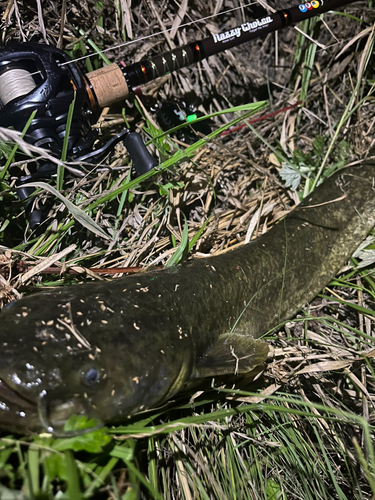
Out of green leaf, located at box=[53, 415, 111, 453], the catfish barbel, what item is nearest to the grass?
green leaf, located at box=[53, 415, 111, 453]

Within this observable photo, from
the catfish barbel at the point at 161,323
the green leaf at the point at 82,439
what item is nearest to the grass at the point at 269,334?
the green leaf at the point at 82,439

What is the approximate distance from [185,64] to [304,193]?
49.1 inches

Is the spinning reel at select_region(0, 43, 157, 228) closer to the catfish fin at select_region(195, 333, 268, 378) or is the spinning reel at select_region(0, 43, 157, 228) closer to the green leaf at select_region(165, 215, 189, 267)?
the green leaf at select_region(165, 215, 189, 267)

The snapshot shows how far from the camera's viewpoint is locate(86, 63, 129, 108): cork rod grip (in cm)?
240

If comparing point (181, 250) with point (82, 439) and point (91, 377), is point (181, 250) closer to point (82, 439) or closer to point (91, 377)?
point (91, 377)

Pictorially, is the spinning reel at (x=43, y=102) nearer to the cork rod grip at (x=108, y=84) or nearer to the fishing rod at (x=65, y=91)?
the fishing rod at (x=65, y=91)

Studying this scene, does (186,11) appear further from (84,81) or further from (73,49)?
(84,81)

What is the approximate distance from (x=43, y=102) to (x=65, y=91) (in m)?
0.18

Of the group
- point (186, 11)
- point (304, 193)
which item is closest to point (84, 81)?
point (186, 11)

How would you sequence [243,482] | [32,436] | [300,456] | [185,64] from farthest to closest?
[185,64] < [300,456] < [243,482] < [32,436]

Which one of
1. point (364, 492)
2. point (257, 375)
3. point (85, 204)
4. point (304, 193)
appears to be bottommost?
point (364, 492)

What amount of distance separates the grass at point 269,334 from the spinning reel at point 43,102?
16 cm

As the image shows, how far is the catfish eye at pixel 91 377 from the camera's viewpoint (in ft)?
4.91

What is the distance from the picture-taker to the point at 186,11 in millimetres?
2926
